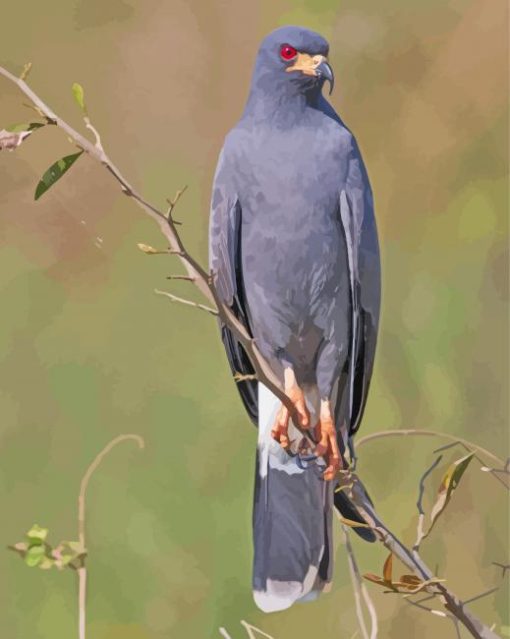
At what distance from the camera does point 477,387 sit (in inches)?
150

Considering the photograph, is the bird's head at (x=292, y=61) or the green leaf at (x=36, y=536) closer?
the green leaf at (x=36, y=536)

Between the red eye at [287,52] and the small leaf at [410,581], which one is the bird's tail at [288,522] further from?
the small leaf at [410,581]

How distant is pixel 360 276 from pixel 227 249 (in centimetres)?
28

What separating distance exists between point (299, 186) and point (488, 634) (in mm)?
1141

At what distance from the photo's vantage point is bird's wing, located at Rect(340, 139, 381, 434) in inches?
110

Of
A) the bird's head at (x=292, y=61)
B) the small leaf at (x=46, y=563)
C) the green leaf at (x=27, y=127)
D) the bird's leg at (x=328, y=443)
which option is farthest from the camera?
the bird's head at (x=292, y=61)

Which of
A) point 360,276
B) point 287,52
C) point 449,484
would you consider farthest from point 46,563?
point 287,52

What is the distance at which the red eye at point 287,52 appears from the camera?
2.92 m

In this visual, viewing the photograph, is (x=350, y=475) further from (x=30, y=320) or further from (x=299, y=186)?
(x=30, y=320)

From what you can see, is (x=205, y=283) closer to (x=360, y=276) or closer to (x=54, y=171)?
(x=54, y=171)

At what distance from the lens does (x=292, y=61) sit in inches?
115

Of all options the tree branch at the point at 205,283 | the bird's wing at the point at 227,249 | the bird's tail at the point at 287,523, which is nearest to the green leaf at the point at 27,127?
the tree branch at the point at 205,283

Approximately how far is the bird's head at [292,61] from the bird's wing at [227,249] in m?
0.22

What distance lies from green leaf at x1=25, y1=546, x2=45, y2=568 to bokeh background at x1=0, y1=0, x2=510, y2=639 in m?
1.15
